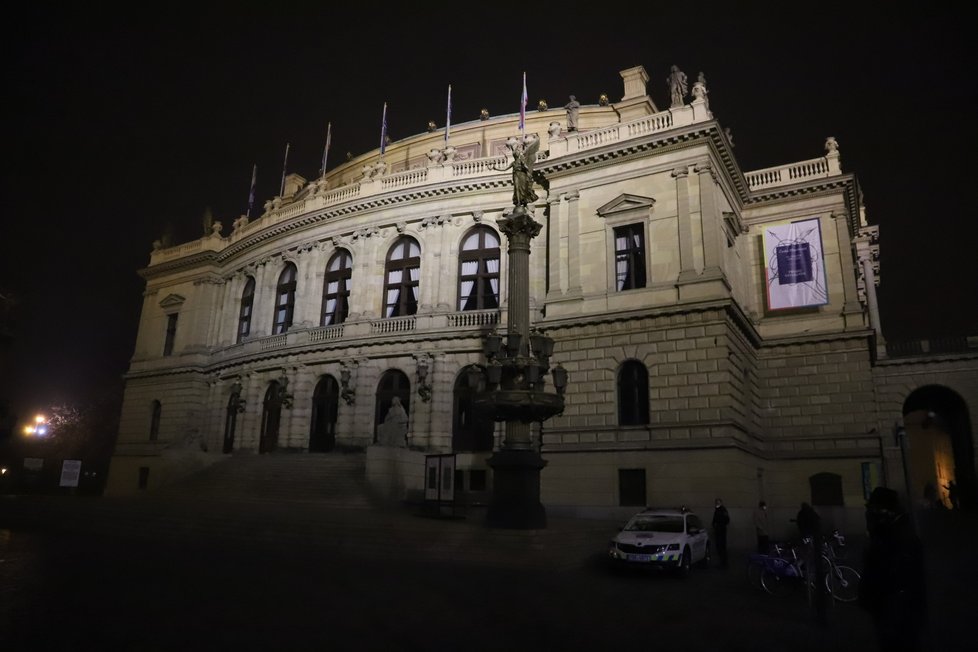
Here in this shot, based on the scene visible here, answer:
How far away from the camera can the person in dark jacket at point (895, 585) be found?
203 inches

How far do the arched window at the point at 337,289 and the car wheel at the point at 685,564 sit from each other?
966 inches

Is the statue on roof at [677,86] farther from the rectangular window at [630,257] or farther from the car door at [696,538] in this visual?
the car door at [696,538]

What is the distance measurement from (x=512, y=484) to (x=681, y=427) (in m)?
9.32

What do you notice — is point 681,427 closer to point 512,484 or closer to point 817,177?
point 512,484

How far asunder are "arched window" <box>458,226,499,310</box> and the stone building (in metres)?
0.12

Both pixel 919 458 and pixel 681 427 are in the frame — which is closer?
pixel 681 427

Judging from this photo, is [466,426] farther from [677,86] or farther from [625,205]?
[677,86]

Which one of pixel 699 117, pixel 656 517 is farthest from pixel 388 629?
pixel 699 117

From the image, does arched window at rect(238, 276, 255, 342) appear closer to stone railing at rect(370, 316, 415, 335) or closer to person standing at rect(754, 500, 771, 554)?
stone railing at rect(370, 316, 415, 335)

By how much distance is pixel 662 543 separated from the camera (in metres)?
14.8

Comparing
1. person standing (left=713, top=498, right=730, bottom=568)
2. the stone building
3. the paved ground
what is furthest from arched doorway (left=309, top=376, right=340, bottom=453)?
person standing (left=713, top=498, right=730, bottom=568)

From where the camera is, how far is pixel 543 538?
15797 millimetres

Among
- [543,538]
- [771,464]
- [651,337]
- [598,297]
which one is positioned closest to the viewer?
[543,538]

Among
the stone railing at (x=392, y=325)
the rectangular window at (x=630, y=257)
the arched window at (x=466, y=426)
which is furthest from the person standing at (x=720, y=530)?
the stone railing at (x=392, y=325)
